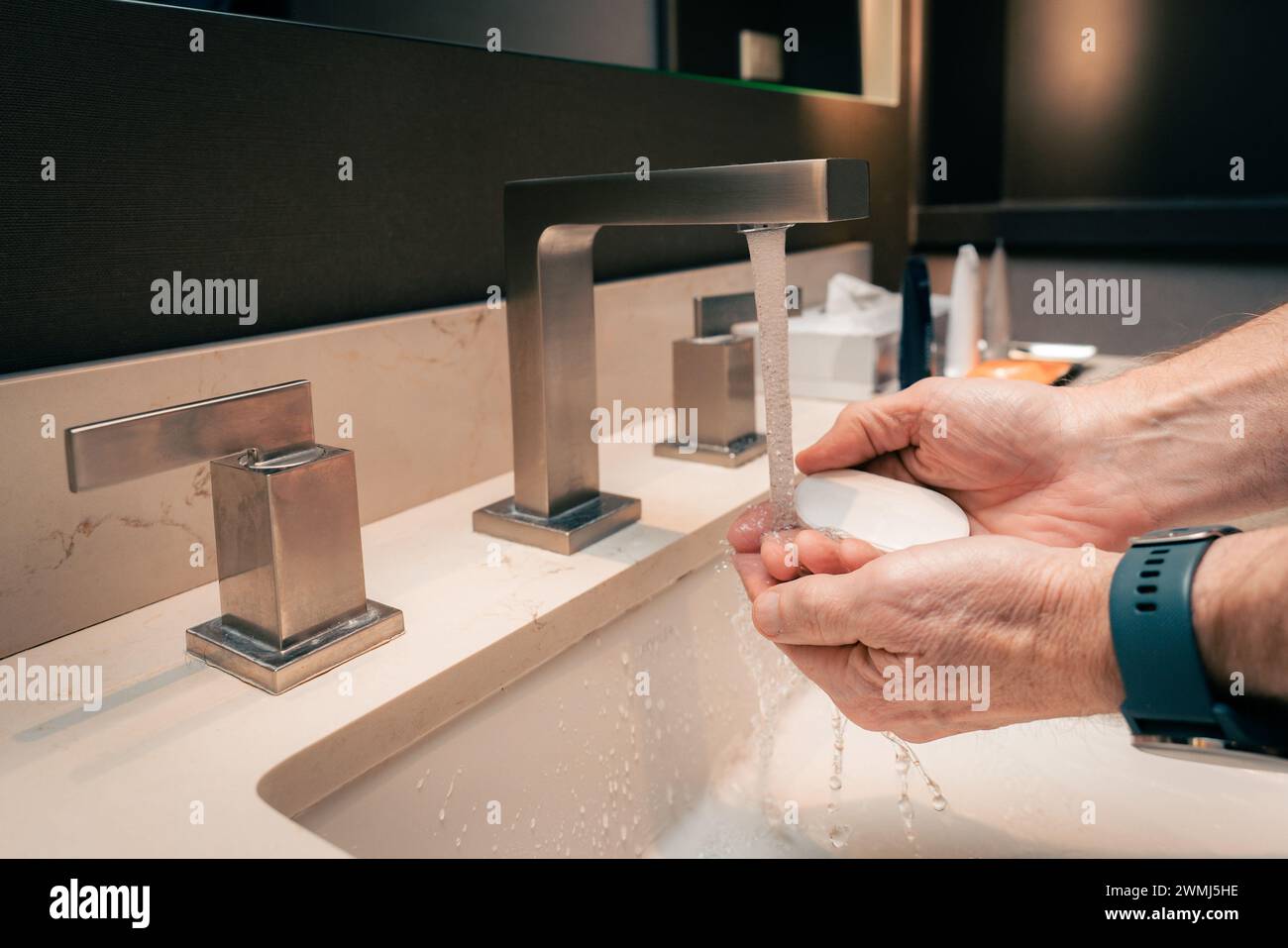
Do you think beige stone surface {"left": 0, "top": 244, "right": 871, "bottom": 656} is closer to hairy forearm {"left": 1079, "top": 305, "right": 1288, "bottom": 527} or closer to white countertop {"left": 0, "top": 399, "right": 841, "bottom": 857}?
white countertop {"left": 0, "top": 399, "right": 841, "bottom": 857}

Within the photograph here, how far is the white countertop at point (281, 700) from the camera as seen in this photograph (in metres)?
0.40

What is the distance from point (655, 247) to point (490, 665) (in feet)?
2.08

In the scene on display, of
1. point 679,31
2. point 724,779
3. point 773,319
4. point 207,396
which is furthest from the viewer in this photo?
point 679,31

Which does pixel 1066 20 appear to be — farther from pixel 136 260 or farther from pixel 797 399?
pixel 136 260

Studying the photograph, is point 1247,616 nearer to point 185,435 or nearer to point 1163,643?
point 1163,643

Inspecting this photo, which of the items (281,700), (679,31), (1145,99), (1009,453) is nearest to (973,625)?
(1009,453)

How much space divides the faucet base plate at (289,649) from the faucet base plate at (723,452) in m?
0.39

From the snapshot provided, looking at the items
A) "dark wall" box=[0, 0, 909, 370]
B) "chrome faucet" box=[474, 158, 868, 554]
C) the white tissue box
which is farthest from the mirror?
the white tissue box

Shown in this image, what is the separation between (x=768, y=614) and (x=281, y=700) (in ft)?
0.85

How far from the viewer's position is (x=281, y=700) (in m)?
0.49

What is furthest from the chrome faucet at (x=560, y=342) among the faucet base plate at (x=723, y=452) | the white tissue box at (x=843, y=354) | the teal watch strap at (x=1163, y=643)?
the white tissue box at (x=843, y=354)

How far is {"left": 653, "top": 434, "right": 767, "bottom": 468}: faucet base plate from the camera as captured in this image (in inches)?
34.1

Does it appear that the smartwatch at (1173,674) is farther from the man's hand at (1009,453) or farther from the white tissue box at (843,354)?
the white tissue box at (843,354)

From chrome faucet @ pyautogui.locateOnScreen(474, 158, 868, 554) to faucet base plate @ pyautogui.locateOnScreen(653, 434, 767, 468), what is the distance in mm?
149
